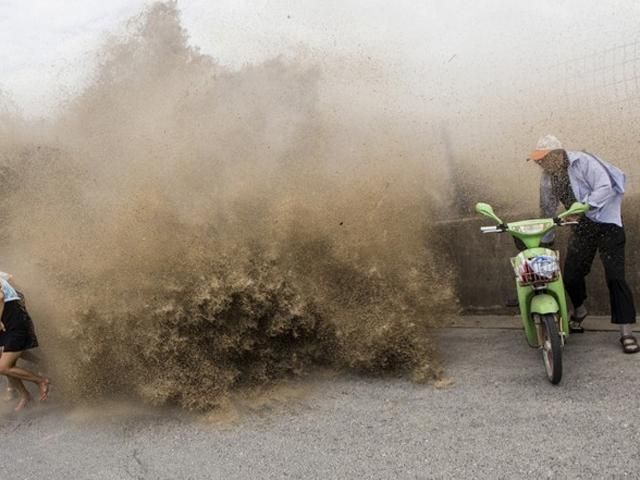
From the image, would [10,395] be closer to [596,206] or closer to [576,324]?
[576,324]

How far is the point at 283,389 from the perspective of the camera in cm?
466

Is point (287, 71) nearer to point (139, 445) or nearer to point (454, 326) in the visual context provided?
point (454, 326)

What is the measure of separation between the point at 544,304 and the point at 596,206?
2.85 ft

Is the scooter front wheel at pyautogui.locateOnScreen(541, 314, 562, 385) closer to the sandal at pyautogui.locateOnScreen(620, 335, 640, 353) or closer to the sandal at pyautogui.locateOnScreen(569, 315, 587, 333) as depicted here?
the sandal at pyautogui.locateOnScreen(620, 335, 640, 353)

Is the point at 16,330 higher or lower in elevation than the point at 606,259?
Answer: higher

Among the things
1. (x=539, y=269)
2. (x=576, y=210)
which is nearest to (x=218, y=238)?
(x=539, y=269)

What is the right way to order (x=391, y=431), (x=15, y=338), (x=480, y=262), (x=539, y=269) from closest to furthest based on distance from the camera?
Answer: 1. (x=391, y=431)
2. (x=539, y=269)
3. (x=15, y=338)
4. (x=480, y=262)

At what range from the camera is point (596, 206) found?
14.4 feet

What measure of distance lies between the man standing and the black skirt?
463 cm

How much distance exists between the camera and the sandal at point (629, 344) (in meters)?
4.39

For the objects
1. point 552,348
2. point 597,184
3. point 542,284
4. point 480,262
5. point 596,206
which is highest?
point 597,184

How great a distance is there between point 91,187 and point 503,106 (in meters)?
4.82

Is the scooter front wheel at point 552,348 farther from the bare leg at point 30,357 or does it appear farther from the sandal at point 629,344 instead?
the bare leg at point 30,357

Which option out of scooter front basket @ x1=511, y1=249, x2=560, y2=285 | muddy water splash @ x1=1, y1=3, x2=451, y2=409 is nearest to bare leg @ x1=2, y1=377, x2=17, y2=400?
muddy water splash @ x1=1, y1=3, x2=451, y2=409
